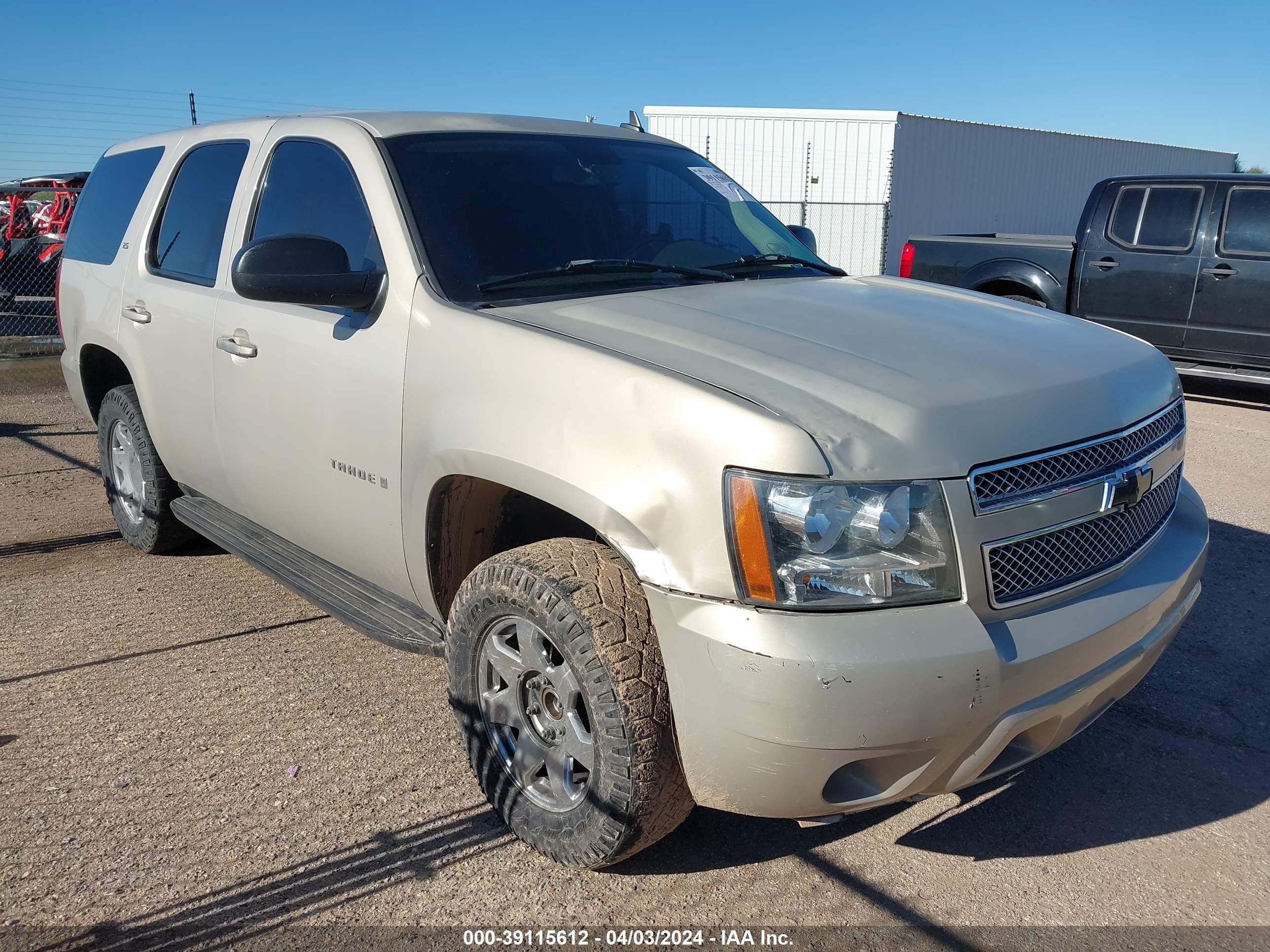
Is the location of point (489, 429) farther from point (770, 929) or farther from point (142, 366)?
point (142, 366)

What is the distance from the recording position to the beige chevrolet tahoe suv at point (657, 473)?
2193 millimetres

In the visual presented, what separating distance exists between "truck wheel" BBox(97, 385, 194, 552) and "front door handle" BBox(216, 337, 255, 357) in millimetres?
1131

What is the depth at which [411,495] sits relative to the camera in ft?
9.86

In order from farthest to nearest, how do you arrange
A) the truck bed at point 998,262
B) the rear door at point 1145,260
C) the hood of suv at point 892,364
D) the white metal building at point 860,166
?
the white metal building at point 860,166 < the truck bed at point 998,262 < the rear door at point 1145,260 < the hood of suv at point 892,364

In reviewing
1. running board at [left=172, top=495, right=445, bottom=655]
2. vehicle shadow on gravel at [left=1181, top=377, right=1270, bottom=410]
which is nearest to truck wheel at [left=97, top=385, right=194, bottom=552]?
running board at [left=172, top=495, right=445, bottom=655]

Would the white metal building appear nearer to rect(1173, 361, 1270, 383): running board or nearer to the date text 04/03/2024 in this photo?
rect(1173, 361, 1270, 383): running board

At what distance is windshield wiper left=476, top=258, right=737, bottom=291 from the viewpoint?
3119 millimetres

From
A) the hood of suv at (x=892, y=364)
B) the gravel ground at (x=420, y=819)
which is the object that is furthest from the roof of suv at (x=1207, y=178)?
the hood of suv at (x=892, y=364)

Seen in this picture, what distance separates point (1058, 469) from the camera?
2438 mm

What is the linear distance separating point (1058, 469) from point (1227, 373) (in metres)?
7.72

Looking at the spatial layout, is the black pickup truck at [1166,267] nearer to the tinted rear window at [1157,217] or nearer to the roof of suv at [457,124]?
the tinted rear window at [1157,217]

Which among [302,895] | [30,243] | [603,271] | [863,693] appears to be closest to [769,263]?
[603,271]

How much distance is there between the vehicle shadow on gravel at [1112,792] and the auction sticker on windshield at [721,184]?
93.6 inches

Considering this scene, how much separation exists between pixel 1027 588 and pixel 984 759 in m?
0.40
